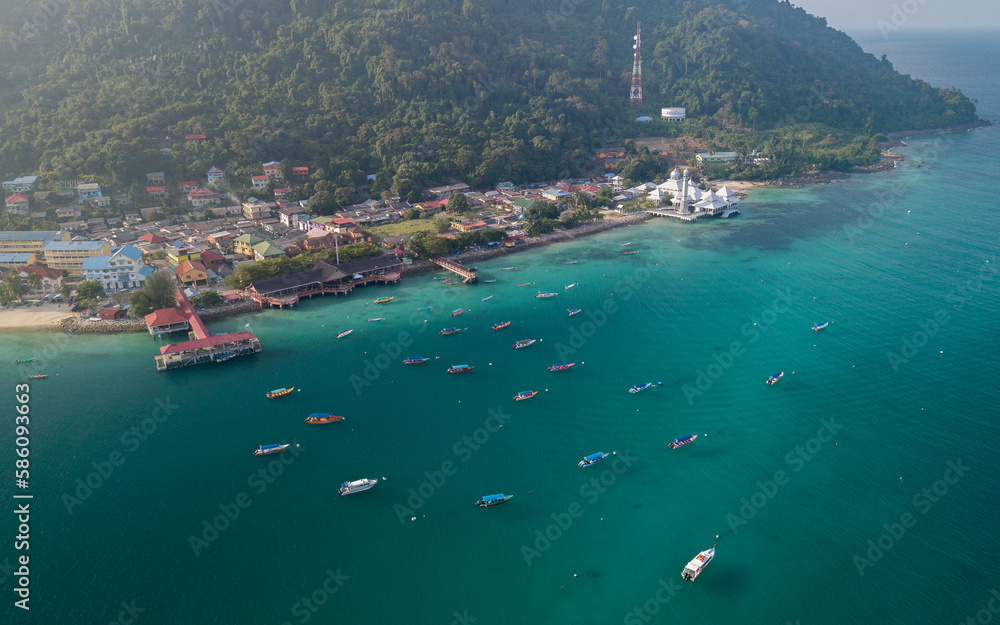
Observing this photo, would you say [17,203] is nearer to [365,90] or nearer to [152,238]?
[152,238]

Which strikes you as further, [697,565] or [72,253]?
[72,253]

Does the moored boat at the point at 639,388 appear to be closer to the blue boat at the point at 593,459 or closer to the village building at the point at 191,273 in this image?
the blue boat at the point at 593,459

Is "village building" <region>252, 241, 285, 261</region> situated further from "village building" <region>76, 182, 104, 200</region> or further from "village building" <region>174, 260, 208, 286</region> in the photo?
"village building" <region>76, 182, 104, 200</region>

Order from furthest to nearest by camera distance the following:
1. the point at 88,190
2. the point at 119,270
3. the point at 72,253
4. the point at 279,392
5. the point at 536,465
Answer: the point at 88,190 → the point at 72,253 → the point at 119,270 → the point at 279,392 → the point at 536,465

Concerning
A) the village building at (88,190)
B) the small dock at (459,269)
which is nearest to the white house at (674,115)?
the small dock at (459,269)

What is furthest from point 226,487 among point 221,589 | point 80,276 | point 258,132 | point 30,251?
point 258,132

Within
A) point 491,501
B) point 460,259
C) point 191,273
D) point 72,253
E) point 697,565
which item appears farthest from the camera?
point 460,259

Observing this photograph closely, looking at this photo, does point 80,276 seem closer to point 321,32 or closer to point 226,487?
point 226,487

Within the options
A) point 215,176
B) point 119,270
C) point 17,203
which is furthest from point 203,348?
point 215,176
